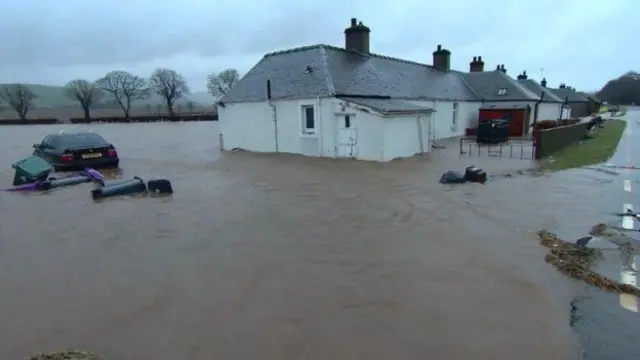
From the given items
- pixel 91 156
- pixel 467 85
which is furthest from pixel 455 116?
pixel 91 156

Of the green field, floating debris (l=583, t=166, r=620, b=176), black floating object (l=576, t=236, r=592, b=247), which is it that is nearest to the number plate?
Result: black floating object (l=576, t=236, r=592, b=247)

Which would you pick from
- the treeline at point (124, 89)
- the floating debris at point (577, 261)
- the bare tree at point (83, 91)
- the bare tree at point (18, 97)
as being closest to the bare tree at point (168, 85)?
the treeline at point (124, 89)

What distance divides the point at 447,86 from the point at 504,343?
28.9 metres

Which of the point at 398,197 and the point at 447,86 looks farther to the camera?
the point at 447,86

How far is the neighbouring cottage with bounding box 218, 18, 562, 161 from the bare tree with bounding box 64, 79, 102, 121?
305ft

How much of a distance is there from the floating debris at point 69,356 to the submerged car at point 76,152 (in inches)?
570

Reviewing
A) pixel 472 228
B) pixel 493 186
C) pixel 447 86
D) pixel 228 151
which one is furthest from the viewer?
pixel 447 86

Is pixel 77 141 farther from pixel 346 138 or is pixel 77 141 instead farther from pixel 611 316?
pixel 611 316

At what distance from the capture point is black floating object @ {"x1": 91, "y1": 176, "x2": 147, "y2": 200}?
1201 cm

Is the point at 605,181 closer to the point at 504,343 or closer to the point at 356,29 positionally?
the point at 504,343

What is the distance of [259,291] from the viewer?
227 inches

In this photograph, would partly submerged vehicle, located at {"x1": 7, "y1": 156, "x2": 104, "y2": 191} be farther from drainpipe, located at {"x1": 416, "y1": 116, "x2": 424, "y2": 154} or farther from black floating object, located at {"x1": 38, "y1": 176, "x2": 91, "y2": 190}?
drainpipe, located at {"x1": 416, "y1": 116, "x2": 424, "y2": 154}

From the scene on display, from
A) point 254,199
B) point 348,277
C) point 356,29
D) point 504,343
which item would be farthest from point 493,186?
point 356,29

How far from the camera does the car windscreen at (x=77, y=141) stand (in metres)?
17.0
